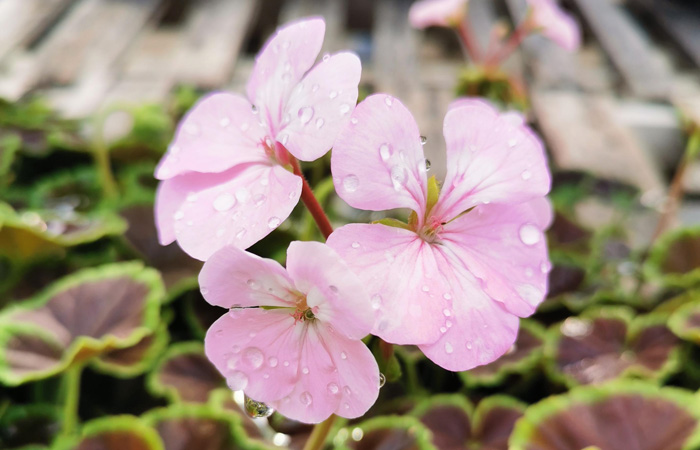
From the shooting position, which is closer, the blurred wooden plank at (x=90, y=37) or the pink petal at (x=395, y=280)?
the pink petal at (x=395, y=280)

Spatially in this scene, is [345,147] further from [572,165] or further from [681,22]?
[681,22]

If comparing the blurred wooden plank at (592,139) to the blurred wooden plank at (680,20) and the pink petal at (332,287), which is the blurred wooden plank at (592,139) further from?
the pink petal at (332,287)

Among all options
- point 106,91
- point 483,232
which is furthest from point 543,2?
point 106,91

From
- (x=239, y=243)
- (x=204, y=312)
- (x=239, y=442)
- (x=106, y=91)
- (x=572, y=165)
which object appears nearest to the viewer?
(x=239, y=243)

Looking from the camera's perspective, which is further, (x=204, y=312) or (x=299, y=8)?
(x=299, y=8)

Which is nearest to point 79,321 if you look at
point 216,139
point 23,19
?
point 216,139

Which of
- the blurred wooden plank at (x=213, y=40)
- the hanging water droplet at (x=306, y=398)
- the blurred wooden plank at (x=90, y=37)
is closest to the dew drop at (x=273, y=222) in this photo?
the hanging water droplet at (x=306, y=398)
